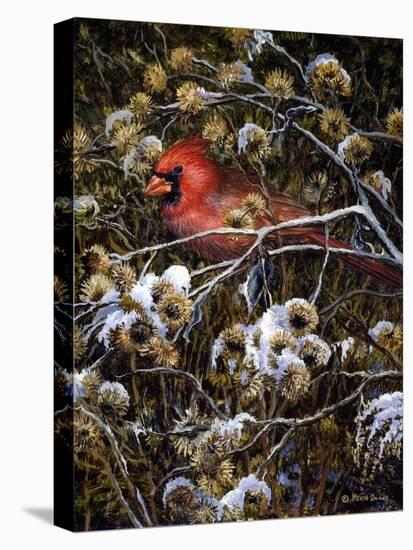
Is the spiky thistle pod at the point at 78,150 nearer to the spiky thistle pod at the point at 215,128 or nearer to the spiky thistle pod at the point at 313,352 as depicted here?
the spiky thistle pod at the point at 215,128

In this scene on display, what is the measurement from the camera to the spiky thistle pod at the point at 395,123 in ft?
31.4

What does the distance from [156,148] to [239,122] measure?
52cm

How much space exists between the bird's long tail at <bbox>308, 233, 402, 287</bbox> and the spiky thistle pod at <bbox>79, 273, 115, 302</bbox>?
4.01ft

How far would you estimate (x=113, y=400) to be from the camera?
8.84m

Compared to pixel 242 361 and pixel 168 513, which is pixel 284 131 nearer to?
pixel 242 361

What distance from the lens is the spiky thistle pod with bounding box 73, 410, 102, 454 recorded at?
28.8 ft

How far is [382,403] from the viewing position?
9.56 metres

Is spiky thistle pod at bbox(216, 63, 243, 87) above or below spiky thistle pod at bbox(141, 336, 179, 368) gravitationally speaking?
above

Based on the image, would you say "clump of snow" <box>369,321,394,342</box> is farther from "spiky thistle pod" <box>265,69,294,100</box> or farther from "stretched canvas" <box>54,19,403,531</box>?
"spiky thistle pod" <box>265,69,294,100</box>

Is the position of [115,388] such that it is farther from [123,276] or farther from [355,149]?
[355,149]

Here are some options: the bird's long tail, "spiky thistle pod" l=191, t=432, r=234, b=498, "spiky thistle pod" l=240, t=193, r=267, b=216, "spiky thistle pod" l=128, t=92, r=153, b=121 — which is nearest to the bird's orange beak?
"spiky thistle pod" l=128, t=92, r=153, b=121

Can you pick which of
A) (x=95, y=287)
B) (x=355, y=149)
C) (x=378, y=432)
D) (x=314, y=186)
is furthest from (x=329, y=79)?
(x=378, y=432)
